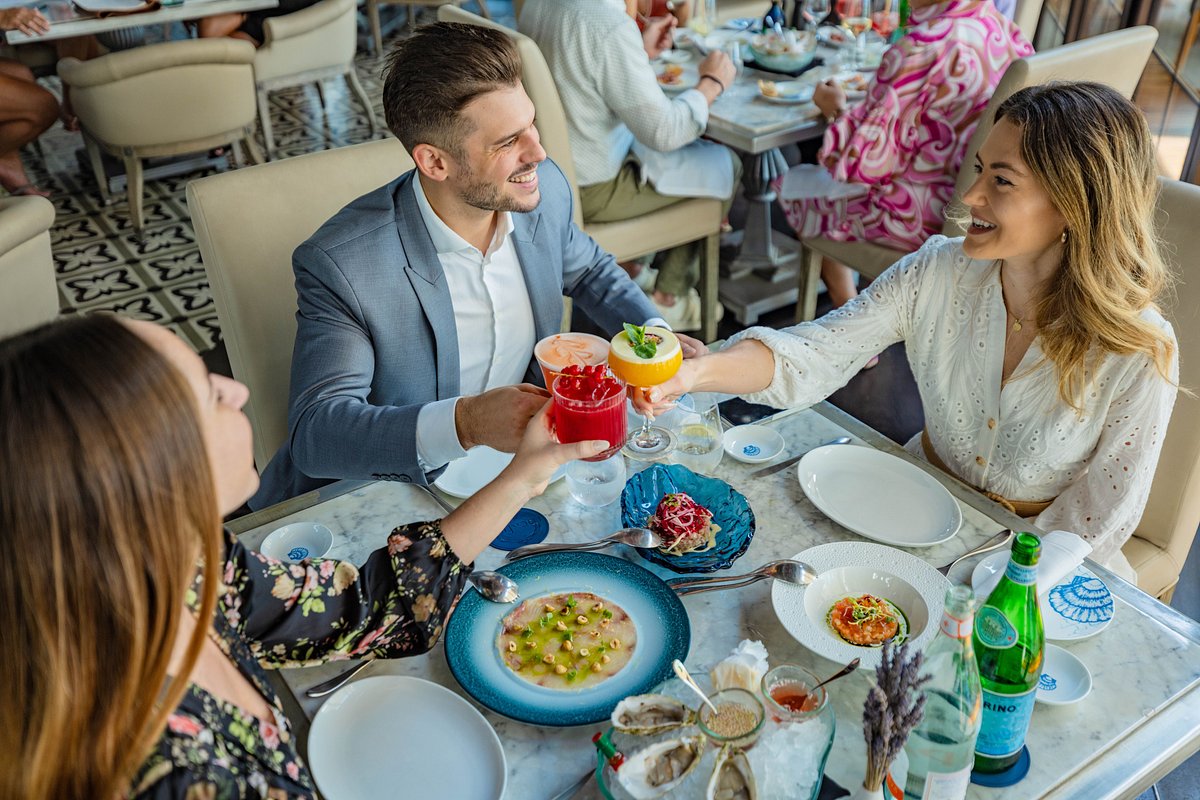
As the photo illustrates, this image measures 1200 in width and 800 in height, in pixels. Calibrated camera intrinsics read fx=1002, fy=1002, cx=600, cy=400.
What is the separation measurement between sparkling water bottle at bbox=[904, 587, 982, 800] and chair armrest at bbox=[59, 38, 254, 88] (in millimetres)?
4117

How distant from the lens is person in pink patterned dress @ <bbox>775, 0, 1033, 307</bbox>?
111 inches

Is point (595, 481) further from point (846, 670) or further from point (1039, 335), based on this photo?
point (1039, 335)

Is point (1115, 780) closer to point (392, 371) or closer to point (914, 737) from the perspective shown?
point (914, 737)

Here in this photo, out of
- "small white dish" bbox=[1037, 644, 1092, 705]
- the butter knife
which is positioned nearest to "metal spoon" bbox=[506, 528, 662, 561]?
the butter knife

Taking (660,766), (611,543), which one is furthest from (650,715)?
(611,543)

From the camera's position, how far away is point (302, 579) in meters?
1.25

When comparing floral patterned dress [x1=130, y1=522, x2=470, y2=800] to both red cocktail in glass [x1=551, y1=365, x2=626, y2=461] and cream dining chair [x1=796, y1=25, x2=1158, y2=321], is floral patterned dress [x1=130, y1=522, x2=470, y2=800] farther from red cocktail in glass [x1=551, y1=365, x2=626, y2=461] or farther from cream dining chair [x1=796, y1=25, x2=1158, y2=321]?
cream dining chair [x1=796, y1=25, x2=1158, y2=321]

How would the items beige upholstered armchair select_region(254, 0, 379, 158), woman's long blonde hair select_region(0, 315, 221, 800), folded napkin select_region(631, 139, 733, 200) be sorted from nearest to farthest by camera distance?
woman's long blonde hair select_region(0, 315, 221, 800), folded napkin select_region(631, 139, 733, 200), beige upholstered armchair select_region(254, 0, 379, 158)

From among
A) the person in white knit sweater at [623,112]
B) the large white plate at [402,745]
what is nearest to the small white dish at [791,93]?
the person in white knit sweater at [623,112]

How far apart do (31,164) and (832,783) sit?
5.65m

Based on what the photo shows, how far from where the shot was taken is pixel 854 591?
4.34 ft

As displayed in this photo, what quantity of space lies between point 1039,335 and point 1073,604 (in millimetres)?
515

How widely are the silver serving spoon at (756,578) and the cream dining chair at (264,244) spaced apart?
41.0 inches

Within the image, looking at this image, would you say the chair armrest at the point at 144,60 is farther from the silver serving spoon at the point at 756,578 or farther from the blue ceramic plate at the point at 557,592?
the silver serving spoon at the point at 756,578
